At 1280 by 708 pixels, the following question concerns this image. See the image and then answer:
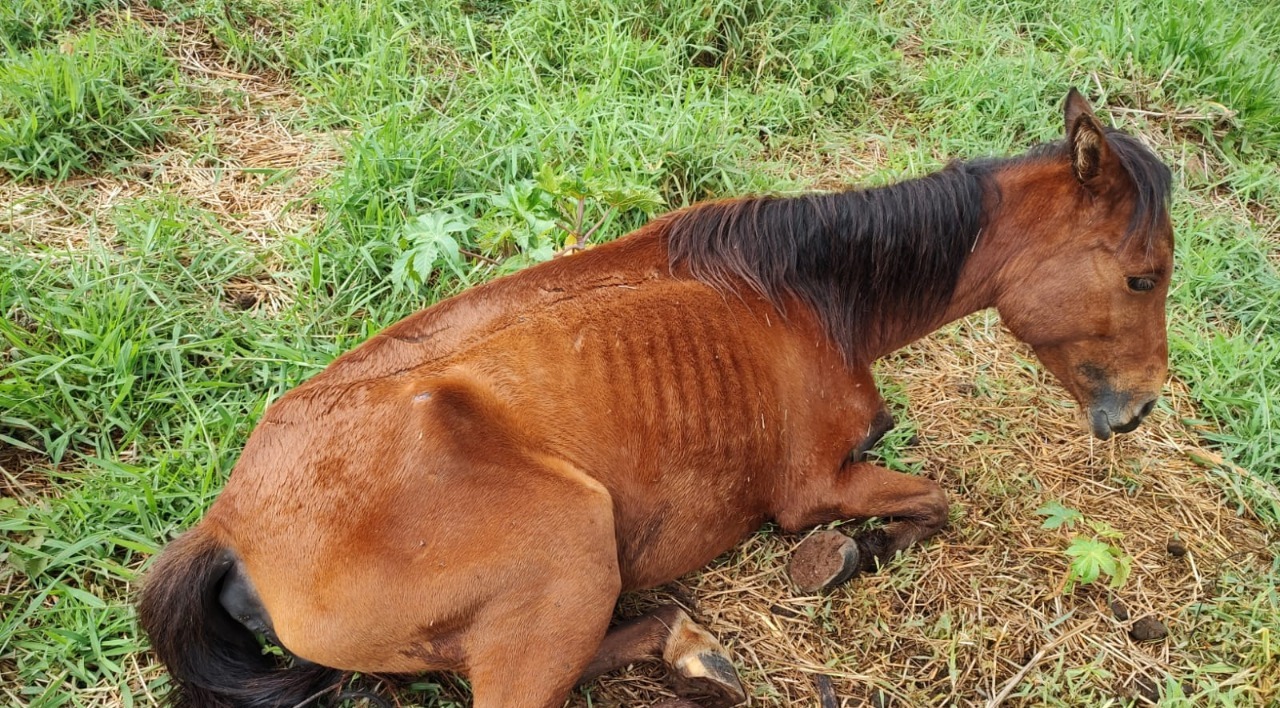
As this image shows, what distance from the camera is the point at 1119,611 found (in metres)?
2.88

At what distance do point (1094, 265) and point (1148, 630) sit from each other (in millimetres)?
1306

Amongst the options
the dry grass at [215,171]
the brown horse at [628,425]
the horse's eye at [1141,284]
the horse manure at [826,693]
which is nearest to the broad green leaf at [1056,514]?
the brown horse at [628,425]

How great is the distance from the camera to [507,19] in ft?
15.8

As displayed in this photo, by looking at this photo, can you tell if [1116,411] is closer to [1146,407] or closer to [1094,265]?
[1146,407]

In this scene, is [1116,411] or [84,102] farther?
[84,102]

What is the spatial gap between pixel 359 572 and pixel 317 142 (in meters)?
2.79

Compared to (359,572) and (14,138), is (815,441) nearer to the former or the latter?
(359,572)

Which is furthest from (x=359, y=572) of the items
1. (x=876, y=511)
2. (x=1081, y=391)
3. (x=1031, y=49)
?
(x=1031, y=49)

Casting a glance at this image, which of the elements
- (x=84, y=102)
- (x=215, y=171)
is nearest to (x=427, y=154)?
(x=215, y=171)

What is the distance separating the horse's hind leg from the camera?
2.52 m

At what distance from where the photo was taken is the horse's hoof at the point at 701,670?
98.9 inches

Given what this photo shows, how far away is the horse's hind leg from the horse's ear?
1.94 m

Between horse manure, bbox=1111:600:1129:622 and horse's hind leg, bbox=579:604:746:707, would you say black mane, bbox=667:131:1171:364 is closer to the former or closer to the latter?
horse's hind leg, bbox=579:604:746:707

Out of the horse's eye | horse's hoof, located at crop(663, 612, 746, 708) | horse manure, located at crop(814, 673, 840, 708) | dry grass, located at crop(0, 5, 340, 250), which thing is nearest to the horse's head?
the horse's eye
